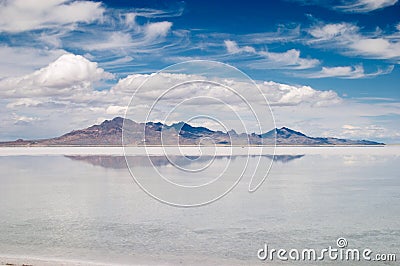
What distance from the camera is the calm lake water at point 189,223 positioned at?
45.1 feet

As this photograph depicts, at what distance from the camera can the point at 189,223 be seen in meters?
17.9

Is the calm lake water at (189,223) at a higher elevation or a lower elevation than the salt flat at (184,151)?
lower

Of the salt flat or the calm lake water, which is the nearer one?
the calm lake water

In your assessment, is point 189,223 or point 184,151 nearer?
point 189,223

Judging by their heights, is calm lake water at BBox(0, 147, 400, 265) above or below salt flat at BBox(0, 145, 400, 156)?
below

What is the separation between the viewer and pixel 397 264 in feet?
40.6

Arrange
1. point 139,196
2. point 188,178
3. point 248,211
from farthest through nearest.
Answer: point 188,178 → point 139,196 → point 248,211

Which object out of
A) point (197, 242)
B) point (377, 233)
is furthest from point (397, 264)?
point (197, 242)

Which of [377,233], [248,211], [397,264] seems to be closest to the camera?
[397,264]

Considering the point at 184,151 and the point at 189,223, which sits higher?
the point at 184,151

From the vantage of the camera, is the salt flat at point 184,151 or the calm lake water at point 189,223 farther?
the salt flat at point 184,151

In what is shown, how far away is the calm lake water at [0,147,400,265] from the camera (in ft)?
45.1

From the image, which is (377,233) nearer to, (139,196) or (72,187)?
(139,196)

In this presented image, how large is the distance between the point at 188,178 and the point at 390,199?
49.3ft
